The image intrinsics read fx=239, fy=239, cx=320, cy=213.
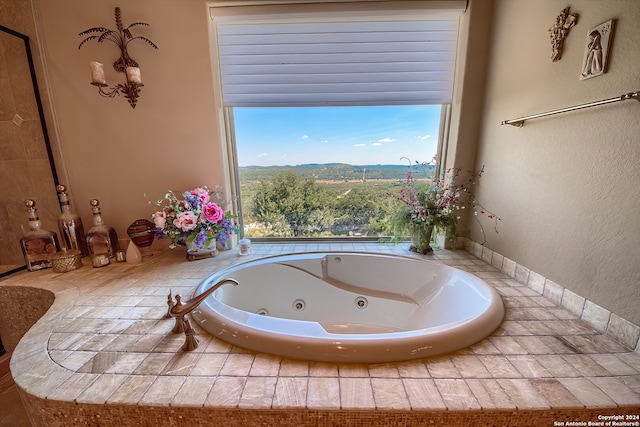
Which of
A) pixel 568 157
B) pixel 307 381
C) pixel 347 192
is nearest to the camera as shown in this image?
pixel 307 381

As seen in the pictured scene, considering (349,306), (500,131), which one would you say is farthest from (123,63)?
(500,131)

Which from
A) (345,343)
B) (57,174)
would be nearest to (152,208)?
(57,174)

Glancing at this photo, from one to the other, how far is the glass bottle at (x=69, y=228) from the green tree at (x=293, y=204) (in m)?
1.10

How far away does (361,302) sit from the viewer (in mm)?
1649

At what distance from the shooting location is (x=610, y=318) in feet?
2.83

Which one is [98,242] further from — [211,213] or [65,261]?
[211,213]

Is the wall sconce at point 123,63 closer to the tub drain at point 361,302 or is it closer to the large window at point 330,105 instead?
the large window at point 330,105

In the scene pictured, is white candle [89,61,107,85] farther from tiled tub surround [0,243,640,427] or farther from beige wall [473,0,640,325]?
beige wall [473,0,640,325]

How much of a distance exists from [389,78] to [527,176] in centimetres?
101

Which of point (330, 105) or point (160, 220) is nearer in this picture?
point (160, 220)

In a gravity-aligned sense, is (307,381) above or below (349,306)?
above

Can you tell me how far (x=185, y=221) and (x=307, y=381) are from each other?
1201 millimetres

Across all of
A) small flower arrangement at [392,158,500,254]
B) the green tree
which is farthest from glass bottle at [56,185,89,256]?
small flower arrangement at [392,158,500,254]

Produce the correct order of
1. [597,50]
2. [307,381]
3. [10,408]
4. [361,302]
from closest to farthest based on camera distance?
[307,381], [597,50], [10,408], [361,302]
